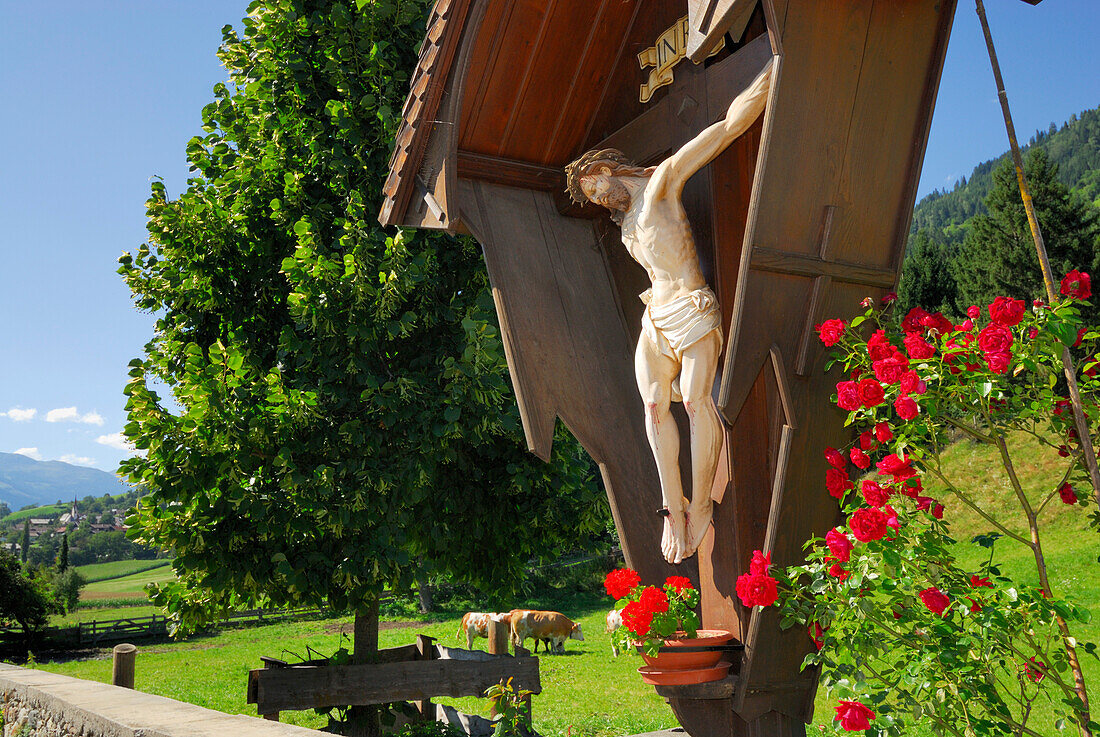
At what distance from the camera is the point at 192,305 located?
7.68 metres

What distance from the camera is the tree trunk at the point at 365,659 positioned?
26.9 ft

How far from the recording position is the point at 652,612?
11.2 ft

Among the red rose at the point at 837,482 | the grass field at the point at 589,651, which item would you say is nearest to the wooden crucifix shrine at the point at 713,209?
the red rose at the point at 837,482

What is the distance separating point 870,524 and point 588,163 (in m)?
2.19

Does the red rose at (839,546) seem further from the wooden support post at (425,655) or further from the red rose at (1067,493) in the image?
the wooden support post at (425,655)

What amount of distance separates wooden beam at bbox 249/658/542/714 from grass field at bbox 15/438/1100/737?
347 millimetres

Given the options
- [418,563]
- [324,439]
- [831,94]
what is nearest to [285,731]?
[831,94]

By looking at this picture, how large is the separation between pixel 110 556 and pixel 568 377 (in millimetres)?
92147

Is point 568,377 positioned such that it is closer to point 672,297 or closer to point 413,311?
point 672,297

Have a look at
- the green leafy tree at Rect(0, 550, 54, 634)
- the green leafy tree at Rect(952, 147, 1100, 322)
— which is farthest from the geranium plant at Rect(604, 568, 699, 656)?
the green leafy tree at Rect(0, 550, 54, 634)

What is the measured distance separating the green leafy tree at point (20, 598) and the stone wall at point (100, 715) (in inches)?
760

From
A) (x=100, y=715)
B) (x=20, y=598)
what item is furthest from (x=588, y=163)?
(x=20, y=598)

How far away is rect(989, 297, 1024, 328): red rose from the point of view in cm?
262

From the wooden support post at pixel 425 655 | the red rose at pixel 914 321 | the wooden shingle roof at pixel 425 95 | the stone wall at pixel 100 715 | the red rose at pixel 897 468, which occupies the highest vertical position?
the wooden shingle roof at pixel 425 95
